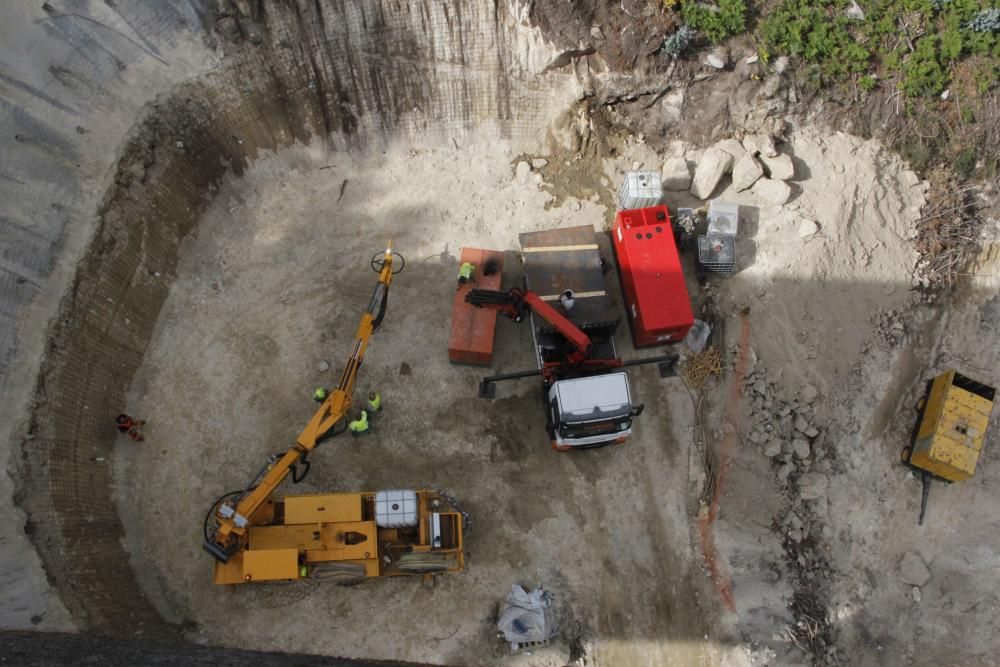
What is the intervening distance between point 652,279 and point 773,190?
4.07 m

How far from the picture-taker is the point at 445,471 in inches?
533

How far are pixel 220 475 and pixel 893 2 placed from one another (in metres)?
19.3

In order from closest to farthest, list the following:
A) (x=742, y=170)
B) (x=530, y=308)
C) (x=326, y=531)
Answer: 1. (x=326, y=531)
2. (x=530, y=308)
3. (x=742, y=170)

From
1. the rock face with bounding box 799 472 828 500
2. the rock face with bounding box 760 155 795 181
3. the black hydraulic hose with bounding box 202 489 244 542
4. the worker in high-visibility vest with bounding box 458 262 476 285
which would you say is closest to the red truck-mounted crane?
the worker in high-visibility vest with bounding box 458 262 476 285

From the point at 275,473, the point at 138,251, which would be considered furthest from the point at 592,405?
the point at 138,251

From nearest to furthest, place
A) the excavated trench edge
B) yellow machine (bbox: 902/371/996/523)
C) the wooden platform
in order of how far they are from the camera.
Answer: the excavated trench edge, yellow machine (bbox: 902/371/996/523), the wooden platform

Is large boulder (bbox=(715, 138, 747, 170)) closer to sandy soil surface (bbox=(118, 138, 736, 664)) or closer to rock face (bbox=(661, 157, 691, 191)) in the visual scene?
rock face (bbox=(661, 157, 691, 191))

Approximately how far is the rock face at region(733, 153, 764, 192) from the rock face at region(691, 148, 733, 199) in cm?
28

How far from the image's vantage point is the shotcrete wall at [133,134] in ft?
38.5

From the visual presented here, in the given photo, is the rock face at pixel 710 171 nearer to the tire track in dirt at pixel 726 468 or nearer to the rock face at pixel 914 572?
the tire track in dirt at pixel 726 468

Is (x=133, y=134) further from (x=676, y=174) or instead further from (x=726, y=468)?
(x=726, y=468)

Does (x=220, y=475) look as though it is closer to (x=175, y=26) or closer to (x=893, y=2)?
(x=175, y=26)

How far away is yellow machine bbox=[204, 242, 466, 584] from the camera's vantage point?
11062 mm

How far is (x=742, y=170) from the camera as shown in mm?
15328
